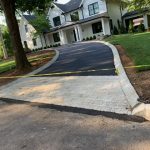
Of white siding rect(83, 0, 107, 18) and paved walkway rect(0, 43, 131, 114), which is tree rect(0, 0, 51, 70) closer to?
paved walkway rect(0, 43, 131, 114)

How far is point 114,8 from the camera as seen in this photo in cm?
3975

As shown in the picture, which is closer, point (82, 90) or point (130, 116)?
point (130, 116)

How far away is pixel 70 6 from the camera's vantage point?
39.8 metres

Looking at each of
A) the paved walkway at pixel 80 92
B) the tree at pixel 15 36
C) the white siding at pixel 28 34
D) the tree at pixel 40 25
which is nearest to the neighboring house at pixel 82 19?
the tree at pixel 40 25

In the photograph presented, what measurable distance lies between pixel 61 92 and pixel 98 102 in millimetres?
2026

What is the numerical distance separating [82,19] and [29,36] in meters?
10.8

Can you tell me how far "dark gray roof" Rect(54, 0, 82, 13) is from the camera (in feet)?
125

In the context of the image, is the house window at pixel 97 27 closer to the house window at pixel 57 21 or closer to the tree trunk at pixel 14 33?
the house window at pixel 57 21

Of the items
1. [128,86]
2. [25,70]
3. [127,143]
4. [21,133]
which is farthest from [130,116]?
[25,70]

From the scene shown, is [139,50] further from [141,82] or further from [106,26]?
[106,26]

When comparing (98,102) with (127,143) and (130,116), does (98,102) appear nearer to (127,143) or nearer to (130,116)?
(130,116)

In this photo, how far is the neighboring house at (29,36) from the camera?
1654 inches

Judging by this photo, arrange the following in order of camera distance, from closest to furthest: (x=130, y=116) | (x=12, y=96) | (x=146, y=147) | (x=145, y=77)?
(x=146, y=147) → (x=130, y=116) → (x=145, y=77) → (x=12, y=96)

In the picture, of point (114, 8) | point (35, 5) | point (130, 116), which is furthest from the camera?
point (114, 8)
